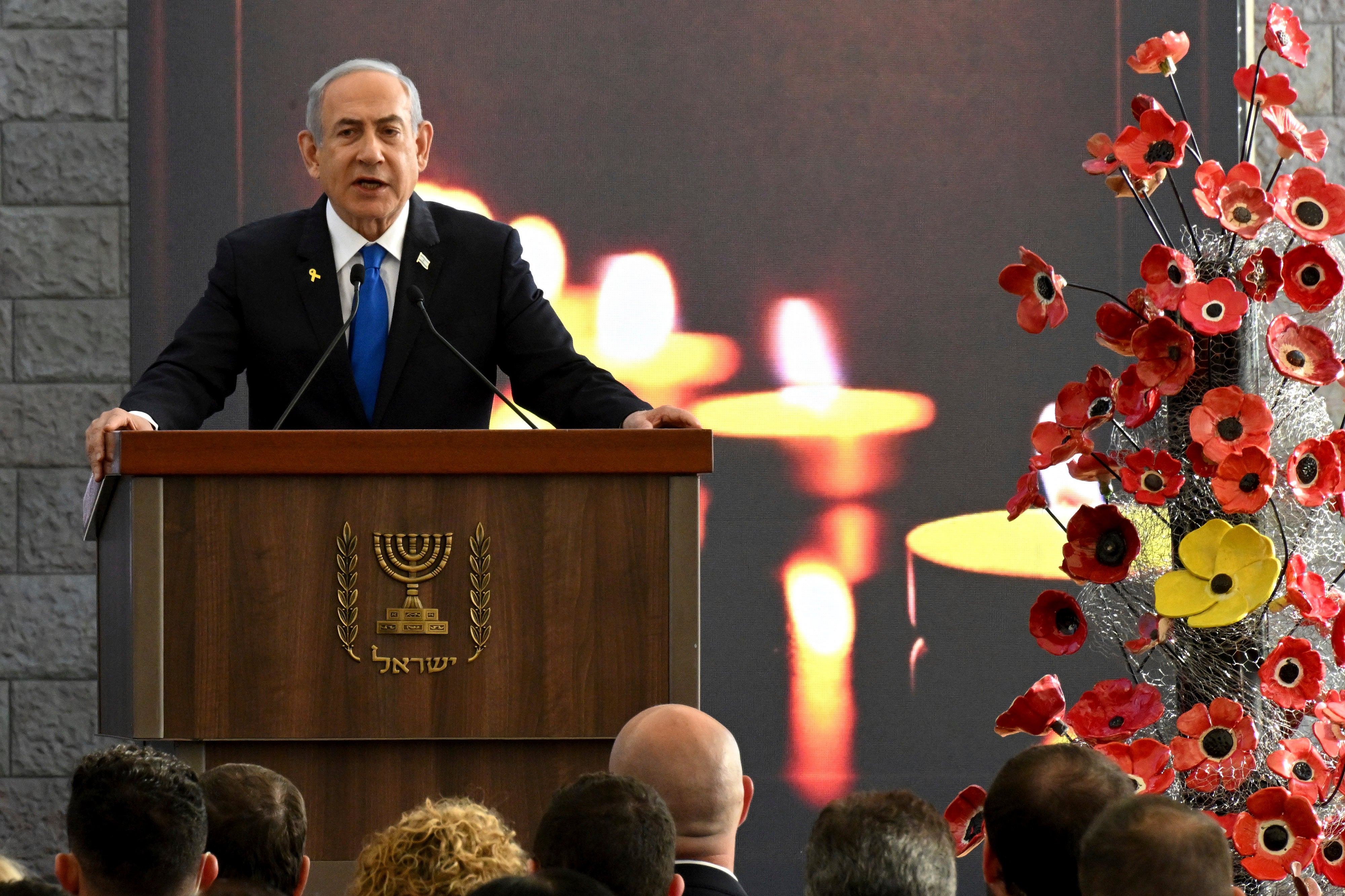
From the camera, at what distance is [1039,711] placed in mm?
2279

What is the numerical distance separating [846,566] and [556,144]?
1.25 meters

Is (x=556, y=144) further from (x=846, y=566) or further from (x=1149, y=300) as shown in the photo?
(x=1149, y=300)

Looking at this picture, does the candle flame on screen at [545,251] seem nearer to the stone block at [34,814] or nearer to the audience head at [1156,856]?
the stone block at [34,814]

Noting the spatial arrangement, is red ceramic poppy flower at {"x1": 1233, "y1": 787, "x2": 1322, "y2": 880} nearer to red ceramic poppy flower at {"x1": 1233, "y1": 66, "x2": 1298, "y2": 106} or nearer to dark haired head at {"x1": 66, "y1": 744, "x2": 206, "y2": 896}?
red ceramic poppy flower at {"x1": 1233, "y1": 66, "x2": 1298, "y2": 106}

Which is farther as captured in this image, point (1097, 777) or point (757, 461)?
point (757, 461)

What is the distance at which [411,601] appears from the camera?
6.40ft

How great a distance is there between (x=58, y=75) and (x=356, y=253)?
156 centimetres

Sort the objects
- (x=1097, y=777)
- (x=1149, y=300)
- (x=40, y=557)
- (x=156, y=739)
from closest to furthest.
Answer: (x=1097, y=777), (x=156, y=739), (x=1149, y=300), (x=40, y=557)

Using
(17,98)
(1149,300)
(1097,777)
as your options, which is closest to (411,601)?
(1097,777)

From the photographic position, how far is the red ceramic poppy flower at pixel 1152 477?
2248 millimetres


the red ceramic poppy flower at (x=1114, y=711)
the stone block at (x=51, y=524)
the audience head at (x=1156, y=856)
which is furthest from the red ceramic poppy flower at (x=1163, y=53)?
the stone block at (x=51, y=524)

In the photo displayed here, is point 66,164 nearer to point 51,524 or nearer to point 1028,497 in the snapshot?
point 51,524

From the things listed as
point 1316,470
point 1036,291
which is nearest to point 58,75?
point 1036,291

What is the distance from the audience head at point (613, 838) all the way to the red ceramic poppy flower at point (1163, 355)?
116cm
